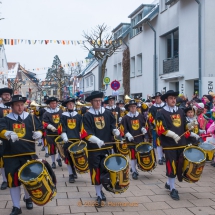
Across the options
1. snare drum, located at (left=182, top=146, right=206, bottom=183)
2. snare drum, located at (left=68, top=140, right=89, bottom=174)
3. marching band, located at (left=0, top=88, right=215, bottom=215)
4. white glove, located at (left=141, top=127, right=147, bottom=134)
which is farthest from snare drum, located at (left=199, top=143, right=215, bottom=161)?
snare drum, located at (left=68, top=140, right=89, bottom=174)

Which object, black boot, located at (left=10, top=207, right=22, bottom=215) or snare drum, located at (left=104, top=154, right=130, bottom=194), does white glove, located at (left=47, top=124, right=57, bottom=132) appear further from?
black boot, located at (left=10, top=207, right=22, bottom=215)

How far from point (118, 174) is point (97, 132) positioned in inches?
39.9

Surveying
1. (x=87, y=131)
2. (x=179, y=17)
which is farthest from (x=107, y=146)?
(x=179, y=17)

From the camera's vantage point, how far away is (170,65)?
67.7 feet

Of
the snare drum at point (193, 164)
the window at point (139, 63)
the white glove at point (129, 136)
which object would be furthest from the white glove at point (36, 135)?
the window at point (139, 63)

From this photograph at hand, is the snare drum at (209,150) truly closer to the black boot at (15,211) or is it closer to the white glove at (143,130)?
the white glove at (143,130)

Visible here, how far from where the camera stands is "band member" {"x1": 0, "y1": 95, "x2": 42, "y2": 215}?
18.3ft

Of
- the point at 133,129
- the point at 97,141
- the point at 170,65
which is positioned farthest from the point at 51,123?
the point at 170,65

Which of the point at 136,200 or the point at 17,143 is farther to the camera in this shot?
the point at 136,200

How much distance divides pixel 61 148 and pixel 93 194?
2.15 m

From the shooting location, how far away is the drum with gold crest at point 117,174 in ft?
18.5

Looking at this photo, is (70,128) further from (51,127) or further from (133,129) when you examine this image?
(133,129)

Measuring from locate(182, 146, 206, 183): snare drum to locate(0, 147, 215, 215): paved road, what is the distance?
47cm

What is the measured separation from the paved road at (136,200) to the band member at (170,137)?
39cm
